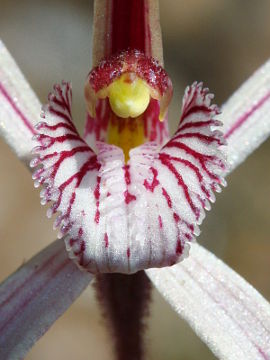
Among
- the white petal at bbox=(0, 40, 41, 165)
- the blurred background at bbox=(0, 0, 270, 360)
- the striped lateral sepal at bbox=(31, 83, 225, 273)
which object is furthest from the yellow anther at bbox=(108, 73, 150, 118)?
the blurred background at bbox=(0, 0, 270, 360)

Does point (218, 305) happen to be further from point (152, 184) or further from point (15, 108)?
point (15, 108)

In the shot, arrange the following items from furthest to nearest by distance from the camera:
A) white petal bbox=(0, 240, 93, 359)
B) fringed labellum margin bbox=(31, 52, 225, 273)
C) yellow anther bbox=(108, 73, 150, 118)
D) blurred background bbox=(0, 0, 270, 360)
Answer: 1. blurred background bbox=(0, 0, 270, 360)
2. white petal bbox=(0, 240, 93, 359)
3. yellow anther bbox=(108, 73, 150, 118)
4. fringed labellum margin bbox=(31, 52, 225, 273)

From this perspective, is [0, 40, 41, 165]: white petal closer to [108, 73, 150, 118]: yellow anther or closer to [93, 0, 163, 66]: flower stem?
[93, 0, 163, 66]: flower stem

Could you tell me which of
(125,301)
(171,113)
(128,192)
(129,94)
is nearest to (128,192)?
(128,192)

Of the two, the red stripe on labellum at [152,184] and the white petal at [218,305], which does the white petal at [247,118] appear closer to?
the white petal at [218,305]

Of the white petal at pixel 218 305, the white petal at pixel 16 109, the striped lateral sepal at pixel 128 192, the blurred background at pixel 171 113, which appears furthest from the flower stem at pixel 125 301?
the blurred background at pixel 171 113

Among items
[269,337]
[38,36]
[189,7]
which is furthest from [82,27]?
[269,337]

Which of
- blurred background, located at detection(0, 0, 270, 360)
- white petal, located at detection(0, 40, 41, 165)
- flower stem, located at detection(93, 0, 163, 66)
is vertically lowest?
blurred background, located at detection(0, 0, 270, 360)
